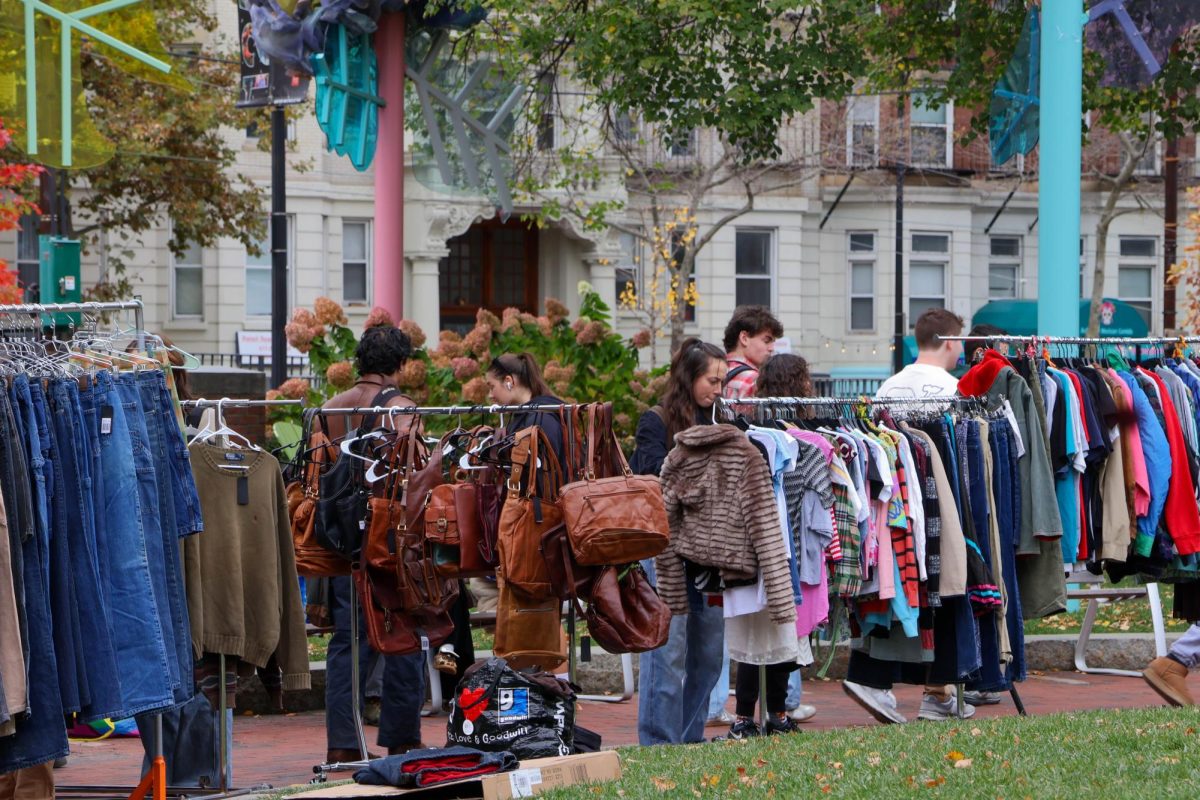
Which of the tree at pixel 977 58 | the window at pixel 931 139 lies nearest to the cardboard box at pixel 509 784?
the tree at pixel 977 58

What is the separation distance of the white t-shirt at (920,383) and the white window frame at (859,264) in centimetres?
3016

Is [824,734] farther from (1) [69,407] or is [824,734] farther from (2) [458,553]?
(1) [69,407]

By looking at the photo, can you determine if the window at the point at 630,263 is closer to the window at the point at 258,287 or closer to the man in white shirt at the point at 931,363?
the window at the point at 258,287

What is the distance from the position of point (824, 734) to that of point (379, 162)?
8.84m

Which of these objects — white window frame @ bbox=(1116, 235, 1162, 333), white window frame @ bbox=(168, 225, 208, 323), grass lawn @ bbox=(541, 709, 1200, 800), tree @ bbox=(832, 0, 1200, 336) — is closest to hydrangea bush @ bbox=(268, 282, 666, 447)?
tree @ bbox=(832, 0, 1200, 336)

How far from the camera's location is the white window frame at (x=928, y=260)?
131 feet

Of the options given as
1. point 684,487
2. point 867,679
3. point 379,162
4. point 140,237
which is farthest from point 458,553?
point 140,237

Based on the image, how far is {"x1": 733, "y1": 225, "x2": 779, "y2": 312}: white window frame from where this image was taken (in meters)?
38.5

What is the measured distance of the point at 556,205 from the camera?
68.0ft

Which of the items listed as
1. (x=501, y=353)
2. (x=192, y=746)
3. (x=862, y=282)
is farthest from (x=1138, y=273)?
(x=192, y=746)

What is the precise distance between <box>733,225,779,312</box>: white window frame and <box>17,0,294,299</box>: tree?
11809 millimetres

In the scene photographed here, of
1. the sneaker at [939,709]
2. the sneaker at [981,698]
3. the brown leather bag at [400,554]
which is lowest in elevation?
the sneaker at [981,698]

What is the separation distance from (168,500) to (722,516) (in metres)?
2.56

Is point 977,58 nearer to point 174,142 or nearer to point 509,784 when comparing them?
point 509,784
